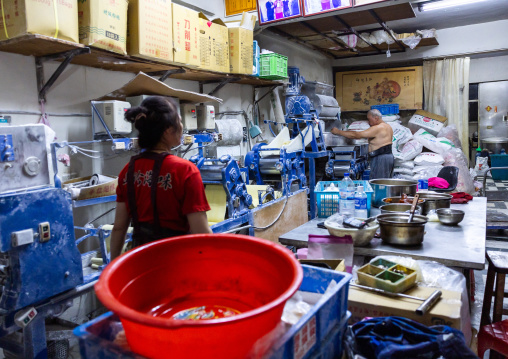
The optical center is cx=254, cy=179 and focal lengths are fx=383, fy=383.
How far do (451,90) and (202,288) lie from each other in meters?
9.04

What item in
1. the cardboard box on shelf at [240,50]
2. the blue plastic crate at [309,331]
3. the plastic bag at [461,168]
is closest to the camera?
the blue plastic crate at [309,331]

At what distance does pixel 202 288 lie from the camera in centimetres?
114

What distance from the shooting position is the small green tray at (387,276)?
1.64 metres

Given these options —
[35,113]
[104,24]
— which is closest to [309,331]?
[104,24]

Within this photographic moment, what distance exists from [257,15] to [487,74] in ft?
22.2

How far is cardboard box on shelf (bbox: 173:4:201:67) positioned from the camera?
3.79 m

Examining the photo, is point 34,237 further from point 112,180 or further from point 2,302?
point 112,180

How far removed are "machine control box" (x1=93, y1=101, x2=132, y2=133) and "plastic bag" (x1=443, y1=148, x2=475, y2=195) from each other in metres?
5.98

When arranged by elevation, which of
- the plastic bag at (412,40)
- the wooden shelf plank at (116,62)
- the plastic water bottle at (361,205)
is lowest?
the plastic water bottle at (361,205)

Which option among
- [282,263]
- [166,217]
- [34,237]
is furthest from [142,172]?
[282,263]

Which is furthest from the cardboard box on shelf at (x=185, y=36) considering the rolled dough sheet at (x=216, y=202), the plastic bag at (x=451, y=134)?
the plastic bag at (x=451, y=134)

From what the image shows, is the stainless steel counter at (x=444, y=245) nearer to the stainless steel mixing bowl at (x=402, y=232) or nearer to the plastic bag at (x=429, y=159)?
the stainless steel mixing bowl at (x=402, y=232)

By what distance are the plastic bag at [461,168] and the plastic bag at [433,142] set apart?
140 mm

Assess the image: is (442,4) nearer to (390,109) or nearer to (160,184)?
(390,109)
